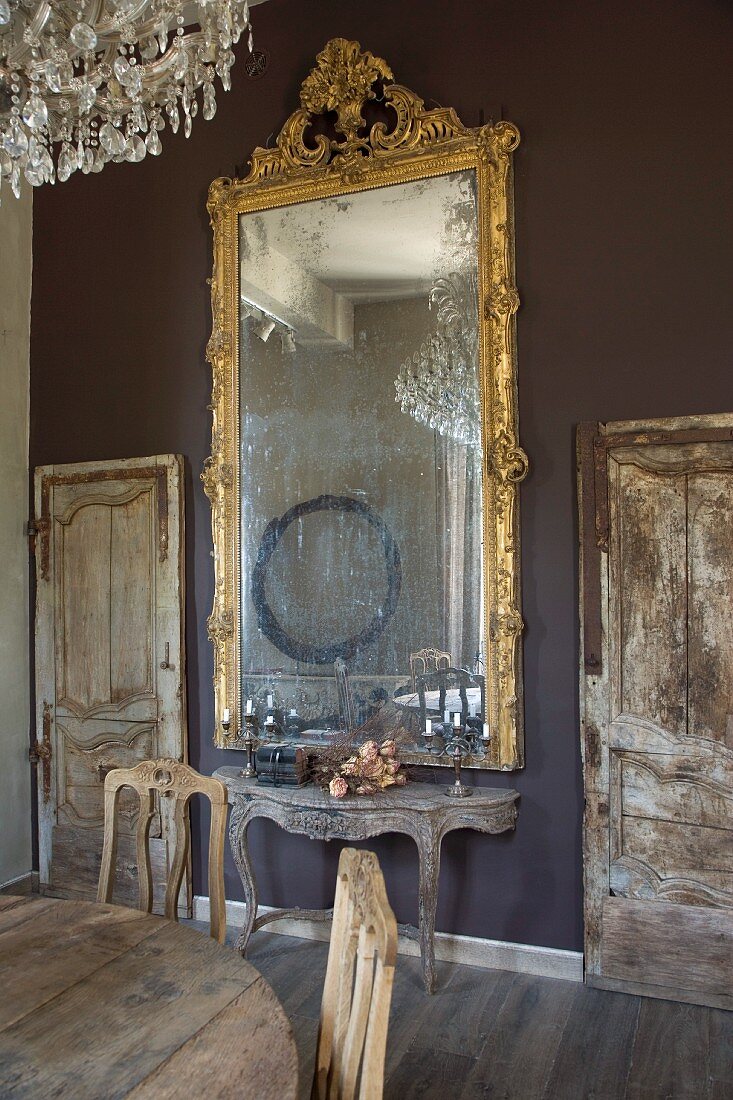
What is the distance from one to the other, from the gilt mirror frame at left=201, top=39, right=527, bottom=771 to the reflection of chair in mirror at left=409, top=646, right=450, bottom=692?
0.19 meters

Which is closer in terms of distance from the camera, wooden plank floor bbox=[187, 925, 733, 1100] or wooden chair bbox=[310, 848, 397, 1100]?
wooden chair bbox=[310, 848, 397, 1100]

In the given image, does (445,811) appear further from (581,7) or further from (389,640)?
(581,7)

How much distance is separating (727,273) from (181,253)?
2526 millimetres

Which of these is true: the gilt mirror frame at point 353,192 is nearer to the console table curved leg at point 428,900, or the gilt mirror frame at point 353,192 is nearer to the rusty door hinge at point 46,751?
the console table curved leg at point 428,900

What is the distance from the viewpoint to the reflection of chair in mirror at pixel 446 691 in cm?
345

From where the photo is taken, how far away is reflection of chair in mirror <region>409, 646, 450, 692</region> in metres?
3.50

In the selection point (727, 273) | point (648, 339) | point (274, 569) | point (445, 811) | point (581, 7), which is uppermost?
point (581, 7)

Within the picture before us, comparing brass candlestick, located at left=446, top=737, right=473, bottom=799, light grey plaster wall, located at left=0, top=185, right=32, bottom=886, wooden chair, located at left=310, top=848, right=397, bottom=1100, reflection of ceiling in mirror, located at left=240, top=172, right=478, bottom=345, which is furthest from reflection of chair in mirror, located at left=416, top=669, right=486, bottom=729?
light grey plaster wall, located at left=0, top=185, right=32, bottom=886

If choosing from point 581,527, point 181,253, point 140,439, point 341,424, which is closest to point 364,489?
point 341,424

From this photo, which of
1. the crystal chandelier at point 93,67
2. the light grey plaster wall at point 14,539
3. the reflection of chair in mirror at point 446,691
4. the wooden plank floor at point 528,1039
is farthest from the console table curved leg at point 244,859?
the crystal chandelier at point 93,67

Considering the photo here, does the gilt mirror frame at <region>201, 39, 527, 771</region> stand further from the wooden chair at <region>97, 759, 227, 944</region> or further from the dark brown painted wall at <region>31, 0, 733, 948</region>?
the wooden chair at <region>97, 759, 227, 944</region>

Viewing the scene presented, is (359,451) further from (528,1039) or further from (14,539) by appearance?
(528,1039)

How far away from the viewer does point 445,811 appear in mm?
3219

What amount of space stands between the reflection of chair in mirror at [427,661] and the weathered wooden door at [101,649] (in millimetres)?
1170
